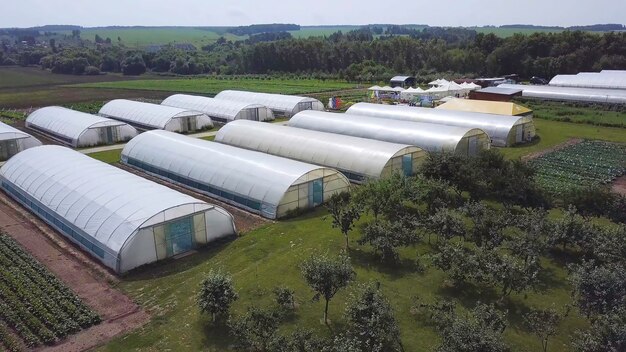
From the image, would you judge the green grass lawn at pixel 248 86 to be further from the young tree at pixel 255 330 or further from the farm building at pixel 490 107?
the young tree at pixel 255 330

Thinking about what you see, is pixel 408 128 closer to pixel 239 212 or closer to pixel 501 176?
pixel 501 176

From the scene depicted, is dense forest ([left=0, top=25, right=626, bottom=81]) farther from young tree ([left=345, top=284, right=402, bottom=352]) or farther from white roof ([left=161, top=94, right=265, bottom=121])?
young tree ([left=345, top=284, right=402, bottom=352])

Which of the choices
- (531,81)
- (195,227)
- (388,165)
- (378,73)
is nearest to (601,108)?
(531,81)

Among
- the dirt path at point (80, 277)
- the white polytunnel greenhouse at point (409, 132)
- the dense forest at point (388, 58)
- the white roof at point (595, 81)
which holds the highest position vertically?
the dense forest at point (388, 58)

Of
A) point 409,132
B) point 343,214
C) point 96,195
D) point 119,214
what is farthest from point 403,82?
point 119,214

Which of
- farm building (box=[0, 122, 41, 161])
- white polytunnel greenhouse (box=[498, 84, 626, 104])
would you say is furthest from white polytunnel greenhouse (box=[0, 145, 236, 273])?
white polytunnel greenhouse (box=[498, 84, 626, 104])

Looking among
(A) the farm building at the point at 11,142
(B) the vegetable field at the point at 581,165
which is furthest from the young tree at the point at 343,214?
(A) the farm building at the point at 11,142

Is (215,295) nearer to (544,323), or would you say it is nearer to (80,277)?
(80,277)
